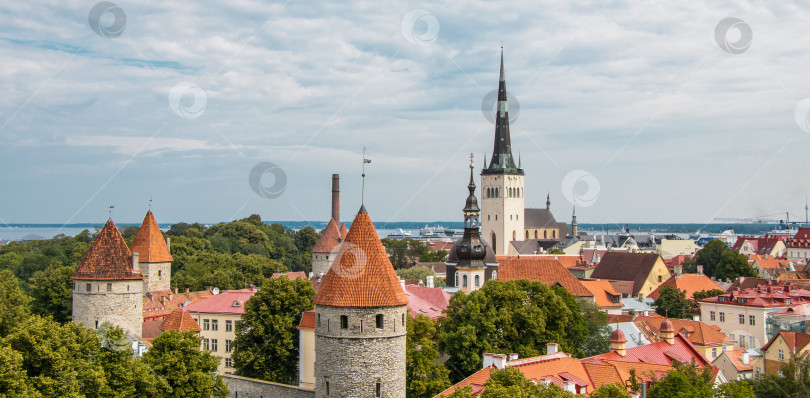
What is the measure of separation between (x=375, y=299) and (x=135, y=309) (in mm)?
21799

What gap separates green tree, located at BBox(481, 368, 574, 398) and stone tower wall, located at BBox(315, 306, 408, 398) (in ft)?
12.1

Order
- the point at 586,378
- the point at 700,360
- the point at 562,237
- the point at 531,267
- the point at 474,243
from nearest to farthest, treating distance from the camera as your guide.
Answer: the point at 586,378 → the point at 700,360 → the point at 474,243 → the point at 531,267 → the point at 562,237

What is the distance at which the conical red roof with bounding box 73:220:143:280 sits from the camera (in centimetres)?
4206

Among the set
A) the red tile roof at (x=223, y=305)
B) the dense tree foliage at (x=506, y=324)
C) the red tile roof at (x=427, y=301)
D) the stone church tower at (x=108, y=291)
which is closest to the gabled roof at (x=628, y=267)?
the red tile roof at (x=427, y=301)

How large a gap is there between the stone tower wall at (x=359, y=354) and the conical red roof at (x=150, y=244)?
3366cm

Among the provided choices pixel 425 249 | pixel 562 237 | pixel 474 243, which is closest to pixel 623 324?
pixel 474 243

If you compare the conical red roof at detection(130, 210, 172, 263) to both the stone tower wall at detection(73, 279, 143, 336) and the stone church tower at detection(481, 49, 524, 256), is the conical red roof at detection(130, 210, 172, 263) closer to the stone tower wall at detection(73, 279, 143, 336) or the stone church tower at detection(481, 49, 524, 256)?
the stone tower wall at detection(73, 279, 143, 336)

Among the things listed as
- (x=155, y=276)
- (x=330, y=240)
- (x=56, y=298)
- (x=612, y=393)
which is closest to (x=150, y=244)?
(x=155, y=276)

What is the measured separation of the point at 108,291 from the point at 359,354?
22.1 meters

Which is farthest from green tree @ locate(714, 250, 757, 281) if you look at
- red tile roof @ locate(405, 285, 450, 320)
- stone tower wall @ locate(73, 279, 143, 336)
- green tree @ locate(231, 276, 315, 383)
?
stone tower wall @ locate(73, 279, 143, 336)

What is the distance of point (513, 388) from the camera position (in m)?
21.3

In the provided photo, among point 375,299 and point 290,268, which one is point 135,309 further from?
point 290,268

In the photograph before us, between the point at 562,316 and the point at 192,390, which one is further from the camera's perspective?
the point at 562,316

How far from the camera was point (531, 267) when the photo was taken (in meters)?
60.2
